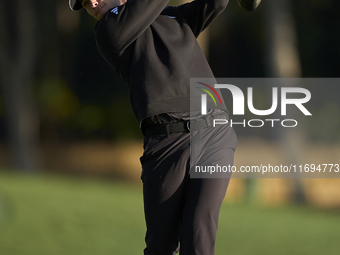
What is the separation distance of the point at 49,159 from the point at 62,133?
1661mm

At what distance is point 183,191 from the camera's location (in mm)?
3014

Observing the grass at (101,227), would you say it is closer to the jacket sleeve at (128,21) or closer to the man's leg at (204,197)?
the man's leg at (204,197)

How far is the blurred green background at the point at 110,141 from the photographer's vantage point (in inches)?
274

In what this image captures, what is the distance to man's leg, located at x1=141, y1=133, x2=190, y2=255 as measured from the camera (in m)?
2.97

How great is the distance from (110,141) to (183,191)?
16.8 m

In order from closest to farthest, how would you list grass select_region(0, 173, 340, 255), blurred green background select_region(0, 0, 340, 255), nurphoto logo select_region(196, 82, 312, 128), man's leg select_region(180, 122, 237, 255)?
man's leg select_region(180, 122, 237, 255)
nurphoto logo select_region(196, 82, 312, 128)
grass select_region(0, 173, 340, 255)
blurred green background select_region(0, 0, 340, 255)

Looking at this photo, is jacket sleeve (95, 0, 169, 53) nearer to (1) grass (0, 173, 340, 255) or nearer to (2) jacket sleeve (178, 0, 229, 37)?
(2) jacket sleeve (178, 0, 229, 37)

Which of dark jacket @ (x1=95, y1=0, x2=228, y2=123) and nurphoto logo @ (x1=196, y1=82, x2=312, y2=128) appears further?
nurphoto logo @ (x1=196, y1=82, x2=312, y2=128)

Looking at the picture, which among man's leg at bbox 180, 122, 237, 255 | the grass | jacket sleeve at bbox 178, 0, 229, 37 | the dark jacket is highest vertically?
jacket sleeve at bbox 178, 0, 229, 37

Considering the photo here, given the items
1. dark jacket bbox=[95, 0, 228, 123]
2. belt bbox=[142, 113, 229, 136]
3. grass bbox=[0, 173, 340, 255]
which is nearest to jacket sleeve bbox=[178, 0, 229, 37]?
dark jacket bbox=[95, 0, 228, 123]

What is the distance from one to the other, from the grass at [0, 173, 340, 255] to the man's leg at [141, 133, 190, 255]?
3.20 metres

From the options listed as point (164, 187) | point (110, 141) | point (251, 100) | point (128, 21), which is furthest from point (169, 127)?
point (110, 141)

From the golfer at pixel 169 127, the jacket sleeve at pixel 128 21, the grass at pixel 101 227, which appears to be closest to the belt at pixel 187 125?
the golfer at pixel 169 127

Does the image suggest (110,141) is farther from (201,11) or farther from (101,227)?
(201,11)
